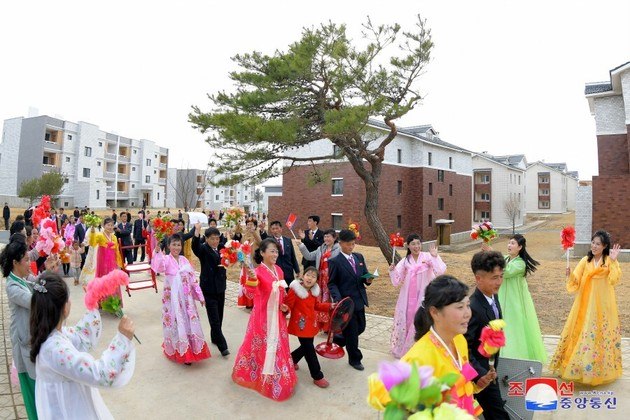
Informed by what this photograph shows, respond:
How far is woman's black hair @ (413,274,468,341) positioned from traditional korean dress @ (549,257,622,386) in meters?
3.35

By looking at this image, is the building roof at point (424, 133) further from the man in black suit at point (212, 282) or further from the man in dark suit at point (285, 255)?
the man in black suit at point (212, 282)

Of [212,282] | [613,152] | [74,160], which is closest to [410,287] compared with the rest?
[212,282]

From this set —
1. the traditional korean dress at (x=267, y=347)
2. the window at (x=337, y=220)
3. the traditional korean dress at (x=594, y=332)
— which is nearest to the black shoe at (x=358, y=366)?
the traditional korean dress at (x=267, y=347)

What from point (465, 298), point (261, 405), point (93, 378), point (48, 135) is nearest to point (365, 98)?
point (261, 405)

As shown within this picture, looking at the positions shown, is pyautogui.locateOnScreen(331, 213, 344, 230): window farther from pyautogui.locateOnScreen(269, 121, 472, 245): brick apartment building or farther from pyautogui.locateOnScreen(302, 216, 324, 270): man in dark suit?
pyautogui.locateOnScreen(302, 216, 324, 270): man in dark suit

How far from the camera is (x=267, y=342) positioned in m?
4.29

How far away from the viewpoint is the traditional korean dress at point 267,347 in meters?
4.26

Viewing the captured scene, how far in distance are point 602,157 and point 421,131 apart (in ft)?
42.7

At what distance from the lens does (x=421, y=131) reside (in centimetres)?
3023

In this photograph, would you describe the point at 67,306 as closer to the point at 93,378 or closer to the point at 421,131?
the point at 93,378

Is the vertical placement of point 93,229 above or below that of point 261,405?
above

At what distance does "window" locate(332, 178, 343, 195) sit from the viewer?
25844 mm

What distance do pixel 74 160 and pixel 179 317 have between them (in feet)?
145

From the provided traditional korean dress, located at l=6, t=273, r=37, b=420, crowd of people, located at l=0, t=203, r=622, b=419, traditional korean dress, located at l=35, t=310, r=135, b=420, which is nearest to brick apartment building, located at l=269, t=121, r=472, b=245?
crowd of people, located at l=0, t=203, r=622, b=419
